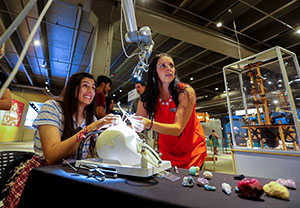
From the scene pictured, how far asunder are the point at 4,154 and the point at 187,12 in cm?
431

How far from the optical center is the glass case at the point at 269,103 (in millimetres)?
2188

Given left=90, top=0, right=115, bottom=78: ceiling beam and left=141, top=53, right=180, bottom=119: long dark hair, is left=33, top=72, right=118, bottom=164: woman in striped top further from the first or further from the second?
left=90, top=0, right=115, bottom=78: ceiling beam

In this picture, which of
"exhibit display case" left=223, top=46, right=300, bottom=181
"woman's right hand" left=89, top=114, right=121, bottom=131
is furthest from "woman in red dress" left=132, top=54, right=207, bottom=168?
"exhibit display case" left=223, top=46, right=300, bottom=181

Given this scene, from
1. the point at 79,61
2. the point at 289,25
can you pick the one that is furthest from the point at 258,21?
the point at 79,61

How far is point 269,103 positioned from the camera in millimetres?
2475

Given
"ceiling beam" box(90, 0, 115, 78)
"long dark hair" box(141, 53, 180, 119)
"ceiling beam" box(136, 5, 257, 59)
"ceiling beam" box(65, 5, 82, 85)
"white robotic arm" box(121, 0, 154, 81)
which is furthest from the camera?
"ceiling beam" box(65, 5, 82, 85)

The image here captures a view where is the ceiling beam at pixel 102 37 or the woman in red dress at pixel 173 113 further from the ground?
the ceiling beam at pixel 102 37

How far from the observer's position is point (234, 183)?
1.61 feet

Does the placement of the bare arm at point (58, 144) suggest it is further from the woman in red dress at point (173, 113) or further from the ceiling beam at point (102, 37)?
the ceiling beam at point (102, 37)

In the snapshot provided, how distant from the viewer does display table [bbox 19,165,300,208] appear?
0.34 m

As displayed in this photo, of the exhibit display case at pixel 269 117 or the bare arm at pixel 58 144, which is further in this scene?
the exhibit display case at pixel 269 117

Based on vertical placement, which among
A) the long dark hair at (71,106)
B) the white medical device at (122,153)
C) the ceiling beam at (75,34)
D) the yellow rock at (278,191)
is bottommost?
the yellow rock at (278,191)

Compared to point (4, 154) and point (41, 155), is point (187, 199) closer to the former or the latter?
point (41, 155)

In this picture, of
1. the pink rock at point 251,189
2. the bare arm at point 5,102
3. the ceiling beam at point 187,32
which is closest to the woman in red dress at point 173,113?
the pink rock at point 251,189
